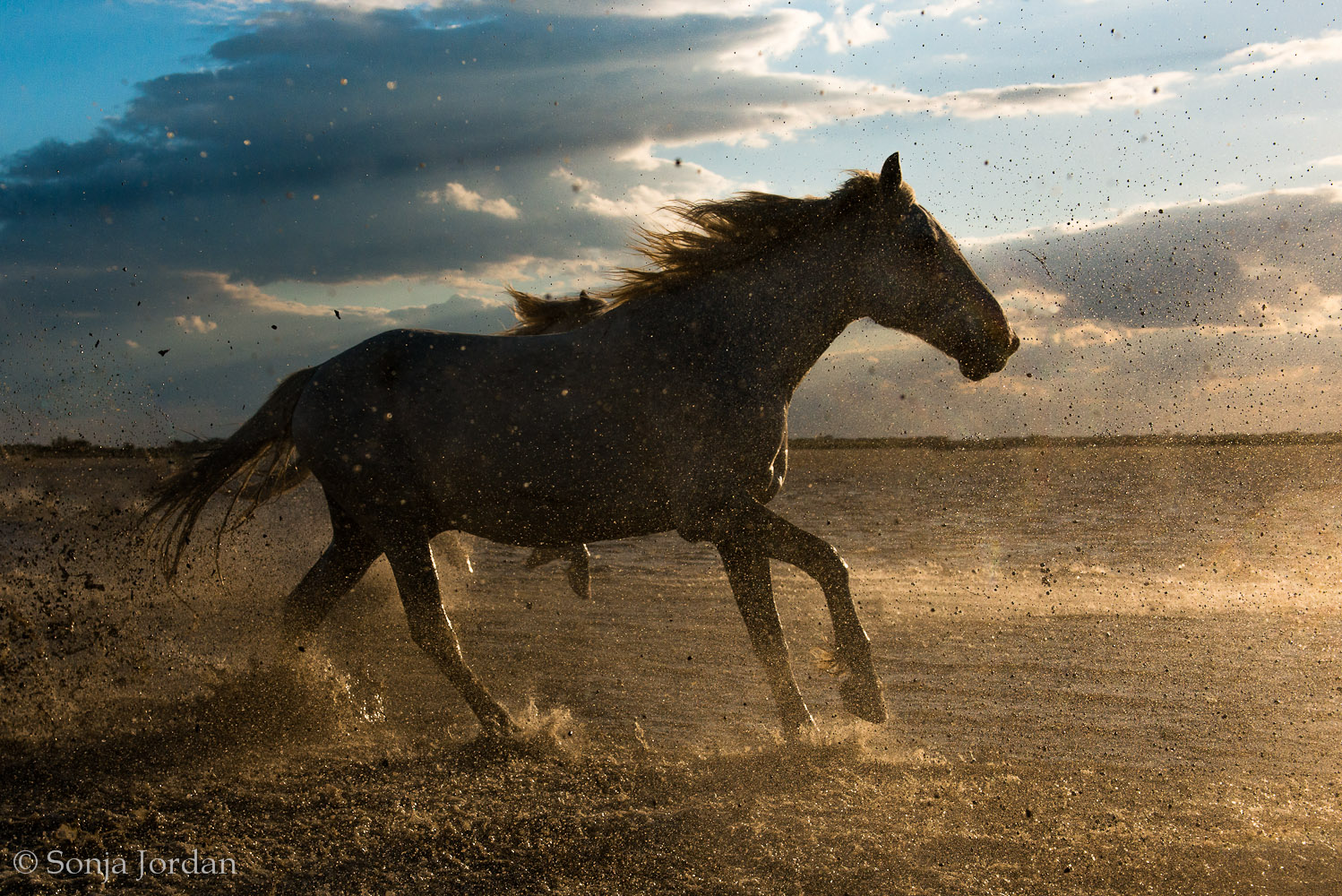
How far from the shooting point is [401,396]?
13.4ft

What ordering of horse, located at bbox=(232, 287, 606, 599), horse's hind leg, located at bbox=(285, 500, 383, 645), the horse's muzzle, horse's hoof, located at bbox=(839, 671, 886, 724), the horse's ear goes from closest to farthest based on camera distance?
horse's hoof, located at bbox=(839, 671, 886, 724)
the horse's ear
the horse's muzzle
horse's hind leg, located at bbox=(285, 500, 383, 645)
horse, located at bbox=(232, 287, 606, 599)

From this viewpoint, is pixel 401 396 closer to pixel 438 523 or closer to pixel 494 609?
pixel 438 523

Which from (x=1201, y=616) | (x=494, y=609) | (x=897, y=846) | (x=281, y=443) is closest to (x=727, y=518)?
(x=897, y=846)

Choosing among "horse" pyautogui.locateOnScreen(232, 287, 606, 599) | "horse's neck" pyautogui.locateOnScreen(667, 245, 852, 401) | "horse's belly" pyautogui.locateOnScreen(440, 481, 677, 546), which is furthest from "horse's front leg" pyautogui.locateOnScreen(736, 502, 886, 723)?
"horse" pyautogui.locateOnScreen(232, 287, 606, 599)

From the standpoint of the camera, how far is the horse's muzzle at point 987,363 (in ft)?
13.6

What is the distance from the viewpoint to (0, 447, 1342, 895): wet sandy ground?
2.88 meters

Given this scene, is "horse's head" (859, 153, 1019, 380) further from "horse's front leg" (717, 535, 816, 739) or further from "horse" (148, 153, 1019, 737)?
"horse's front leg" (717, 535, 816, 739)

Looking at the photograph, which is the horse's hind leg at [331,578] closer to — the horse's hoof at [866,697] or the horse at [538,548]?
the horse at [538,548]

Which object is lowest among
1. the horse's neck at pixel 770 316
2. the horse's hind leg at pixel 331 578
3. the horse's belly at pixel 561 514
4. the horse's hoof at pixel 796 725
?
the horse's hoof at pixel 796 725

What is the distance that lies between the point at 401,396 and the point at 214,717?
1.77 metres

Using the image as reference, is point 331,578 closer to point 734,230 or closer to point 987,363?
point 734,230

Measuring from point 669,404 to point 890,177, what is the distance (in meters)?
1.37

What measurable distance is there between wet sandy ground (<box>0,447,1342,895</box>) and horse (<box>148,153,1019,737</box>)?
55 cm

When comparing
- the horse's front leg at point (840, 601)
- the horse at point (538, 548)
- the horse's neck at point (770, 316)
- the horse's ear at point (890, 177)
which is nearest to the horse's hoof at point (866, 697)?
the horse's front leg at point (840, 601)
